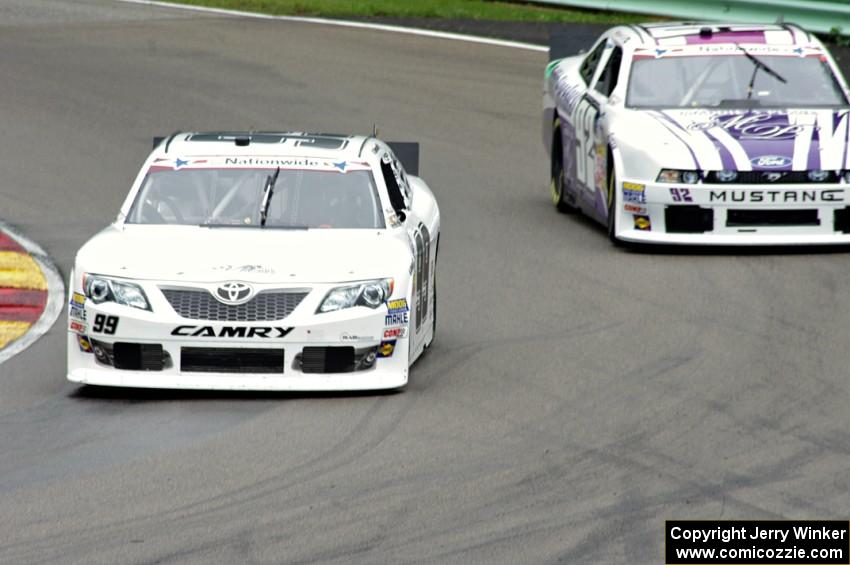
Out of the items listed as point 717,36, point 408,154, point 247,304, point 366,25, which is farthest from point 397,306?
point 366,25

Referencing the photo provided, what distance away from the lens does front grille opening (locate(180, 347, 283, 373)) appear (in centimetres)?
938

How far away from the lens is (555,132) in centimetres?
1672

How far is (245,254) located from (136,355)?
790 millimetres

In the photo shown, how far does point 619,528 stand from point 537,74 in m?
16.0

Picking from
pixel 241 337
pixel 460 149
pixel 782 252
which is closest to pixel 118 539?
pixel 241 337

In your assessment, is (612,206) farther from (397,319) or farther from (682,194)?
(397,319)

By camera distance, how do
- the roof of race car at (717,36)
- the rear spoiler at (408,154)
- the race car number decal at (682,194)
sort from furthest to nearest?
1. the roof of race car at (717,36)
2. the race car number decal at (682,194)
3. the rear spoiler at (408,154)

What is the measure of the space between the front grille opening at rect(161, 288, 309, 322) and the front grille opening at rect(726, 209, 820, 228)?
534cm

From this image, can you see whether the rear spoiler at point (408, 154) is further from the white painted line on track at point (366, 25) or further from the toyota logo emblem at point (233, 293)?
the white painted line on track at point (366, 25)

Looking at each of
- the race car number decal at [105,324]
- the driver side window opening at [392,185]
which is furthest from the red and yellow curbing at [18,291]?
the driver side window opening at [392,185]

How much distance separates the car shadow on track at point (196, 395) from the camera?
374 inches

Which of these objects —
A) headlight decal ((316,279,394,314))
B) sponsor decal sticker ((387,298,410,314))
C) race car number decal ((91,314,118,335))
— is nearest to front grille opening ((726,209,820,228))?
sponsor decal sticker ((387,298,410,314))

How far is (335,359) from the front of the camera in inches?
372

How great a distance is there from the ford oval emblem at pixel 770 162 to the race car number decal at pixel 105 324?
5982 mm
